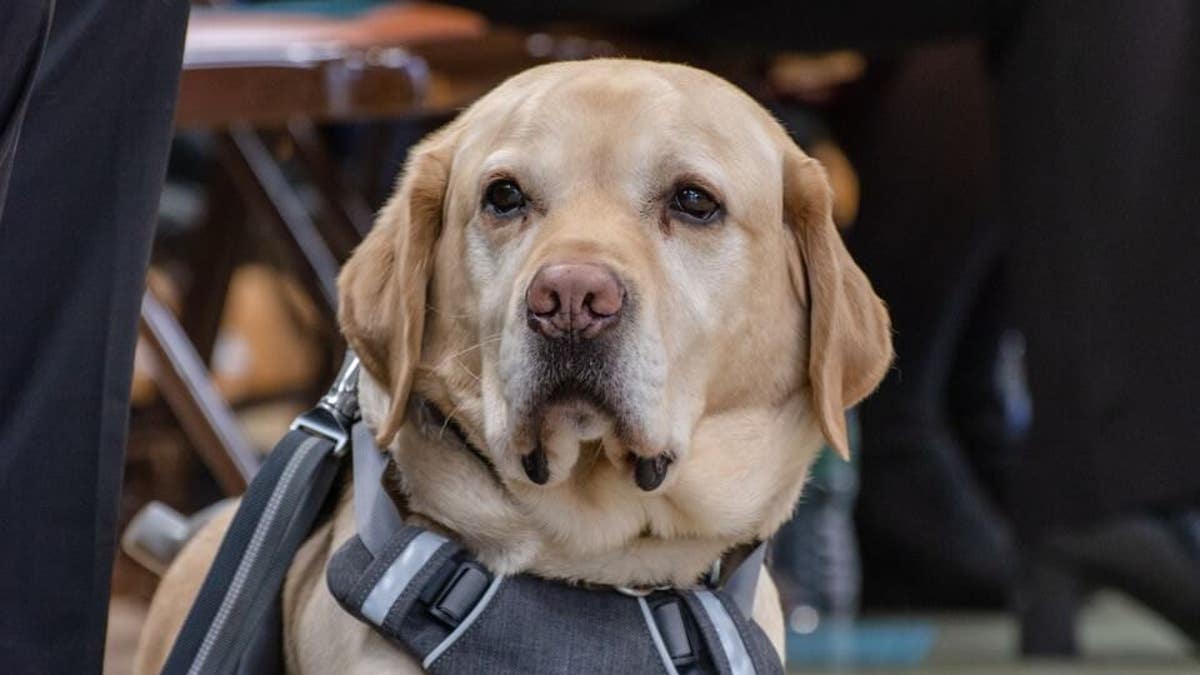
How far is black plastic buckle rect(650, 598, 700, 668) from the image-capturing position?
6.75ft

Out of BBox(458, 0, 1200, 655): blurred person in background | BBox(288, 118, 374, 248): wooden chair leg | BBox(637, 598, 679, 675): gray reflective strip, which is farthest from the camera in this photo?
BBox(288, 118, 374, 248): wooden chair leg

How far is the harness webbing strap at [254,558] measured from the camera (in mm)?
2104

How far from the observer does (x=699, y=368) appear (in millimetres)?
2143

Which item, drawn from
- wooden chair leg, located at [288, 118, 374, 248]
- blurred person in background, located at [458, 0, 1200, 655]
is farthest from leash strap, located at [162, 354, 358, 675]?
wooden chair leg, located at [288, 118, 374, 248]

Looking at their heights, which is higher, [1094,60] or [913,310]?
[1094,60]

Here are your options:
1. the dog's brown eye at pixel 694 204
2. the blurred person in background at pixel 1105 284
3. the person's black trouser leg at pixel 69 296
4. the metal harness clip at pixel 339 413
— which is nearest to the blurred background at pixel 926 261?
the blurred person in background at pixel 1105 284

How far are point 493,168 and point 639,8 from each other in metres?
1.82

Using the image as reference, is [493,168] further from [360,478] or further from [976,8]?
[976,8]

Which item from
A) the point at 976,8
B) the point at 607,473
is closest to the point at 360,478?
the point at 607,473

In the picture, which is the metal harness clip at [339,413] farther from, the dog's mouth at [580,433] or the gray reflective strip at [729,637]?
the gray reflective strip at [729,637]

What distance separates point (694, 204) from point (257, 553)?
1.89 ft

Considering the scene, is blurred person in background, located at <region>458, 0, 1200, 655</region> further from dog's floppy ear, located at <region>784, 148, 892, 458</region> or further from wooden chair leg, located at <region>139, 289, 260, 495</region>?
dog's floppy ear, located at <region>784, 148, 892, 458</region>

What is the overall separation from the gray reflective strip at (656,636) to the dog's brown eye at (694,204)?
405 mm

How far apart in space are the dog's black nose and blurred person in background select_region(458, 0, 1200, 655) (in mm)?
1900
